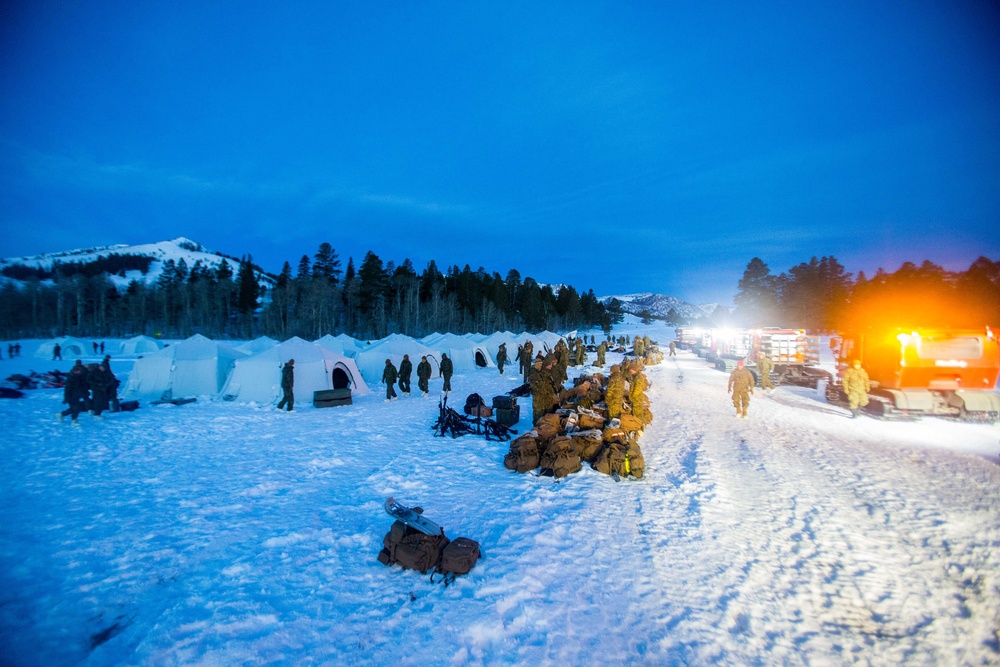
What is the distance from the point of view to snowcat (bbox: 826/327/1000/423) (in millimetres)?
10641

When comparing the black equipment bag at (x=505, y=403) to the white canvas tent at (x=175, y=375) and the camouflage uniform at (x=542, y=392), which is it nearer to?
the camouflage uniform at (x=542, y=392)

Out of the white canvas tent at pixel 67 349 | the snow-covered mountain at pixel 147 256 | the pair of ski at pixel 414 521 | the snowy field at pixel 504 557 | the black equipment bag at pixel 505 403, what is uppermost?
the snow-covered mountain at pixel 147 256

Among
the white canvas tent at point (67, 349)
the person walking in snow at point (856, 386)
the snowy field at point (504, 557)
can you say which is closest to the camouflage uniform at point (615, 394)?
the snowy field at point (504, 557)

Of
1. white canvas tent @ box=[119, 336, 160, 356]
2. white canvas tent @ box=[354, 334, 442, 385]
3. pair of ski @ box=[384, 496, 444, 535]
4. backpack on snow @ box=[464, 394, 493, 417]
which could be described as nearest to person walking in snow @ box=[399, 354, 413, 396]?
white canvas tent @ box=[354, 334, 442, 385]

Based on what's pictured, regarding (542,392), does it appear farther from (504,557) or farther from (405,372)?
(405,372)

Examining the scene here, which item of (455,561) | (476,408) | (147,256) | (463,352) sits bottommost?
(455,561)

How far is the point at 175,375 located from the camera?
15117mm

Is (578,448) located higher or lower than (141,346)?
lower

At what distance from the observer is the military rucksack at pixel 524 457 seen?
25.2 feet

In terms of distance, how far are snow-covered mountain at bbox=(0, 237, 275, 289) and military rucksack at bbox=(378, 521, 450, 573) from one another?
88036mm

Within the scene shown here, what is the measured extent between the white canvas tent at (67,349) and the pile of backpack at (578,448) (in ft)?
151

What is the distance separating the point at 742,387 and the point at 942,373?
5285 mm

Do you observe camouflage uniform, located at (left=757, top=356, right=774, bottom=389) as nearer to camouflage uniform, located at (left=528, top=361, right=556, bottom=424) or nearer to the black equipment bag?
camouflage uniform, located at (left=528, top=361, right=556, bottom=424)

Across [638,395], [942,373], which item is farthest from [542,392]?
[942,373]
